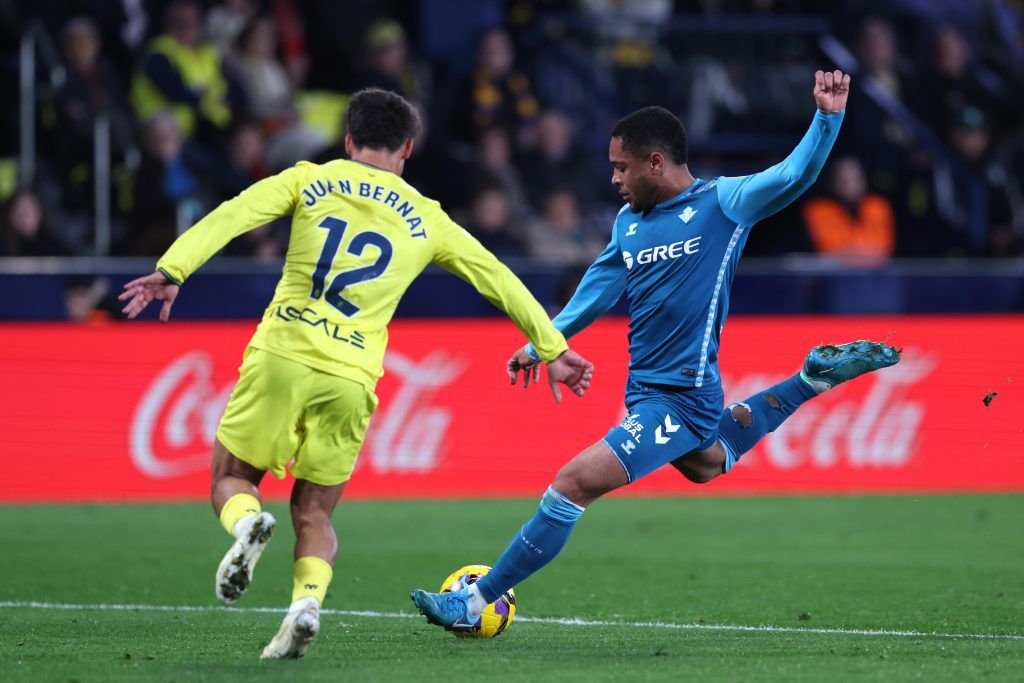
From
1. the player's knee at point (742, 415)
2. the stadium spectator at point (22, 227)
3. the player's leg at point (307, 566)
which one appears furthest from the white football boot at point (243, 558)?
the stadium spectator at point (22, 227)

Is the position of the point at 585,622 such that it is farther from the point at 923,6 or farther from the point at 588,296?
the point at 923,6

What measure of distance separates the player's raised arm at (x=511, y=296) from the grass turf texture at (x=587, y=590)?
1133 mm

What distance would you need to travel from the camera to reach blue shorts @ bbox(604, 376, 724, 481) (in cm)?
654

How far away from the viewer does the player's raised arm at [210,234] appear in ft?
18.8

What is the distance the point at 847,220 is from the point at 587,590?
8542mm

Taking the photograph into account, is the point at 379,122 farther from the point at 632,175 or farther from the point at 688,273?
the point at 688,273

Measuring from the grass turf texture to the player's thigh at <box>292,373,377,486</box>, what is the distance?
0.72 metres

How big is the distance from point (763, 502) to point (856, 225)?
14.4 feet

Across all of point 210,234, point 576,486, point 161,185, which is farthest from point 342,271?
point 161,185

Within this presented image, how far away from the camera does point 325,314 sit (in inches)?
238

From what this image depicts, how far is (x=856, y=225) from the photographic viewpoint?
1642 cm

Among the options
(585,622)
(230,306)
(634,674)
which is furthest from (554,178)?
(634,674)

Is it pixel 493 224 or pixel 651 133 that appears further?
pixel 493 224

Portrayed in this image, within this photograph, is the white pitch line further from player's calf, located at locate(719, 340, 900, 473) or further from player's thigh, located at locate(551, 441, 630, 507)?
player's thigh, located at locate(551, 441, 630, 507)
